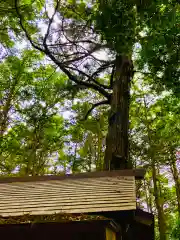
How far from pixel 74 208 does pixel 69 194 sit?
63 centimetres

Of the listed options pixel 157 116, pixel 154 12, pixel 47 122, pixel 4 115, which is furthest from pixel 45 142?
pixel 154 12

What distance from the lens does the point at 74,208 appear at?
3.49 m

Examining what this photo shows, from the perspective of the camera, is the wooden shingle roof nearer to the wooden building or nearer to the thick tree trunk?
the wooden building

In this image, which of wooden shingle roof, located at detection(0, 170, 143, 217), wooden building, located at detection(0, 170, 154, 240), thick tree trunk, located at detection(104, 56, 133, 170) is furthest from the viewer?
thick tree trunk, located at detection(104, 56, 133, 170)

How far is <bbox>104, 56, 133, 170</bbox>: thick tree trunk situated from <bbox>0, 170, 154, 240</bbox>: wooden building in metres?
1.15

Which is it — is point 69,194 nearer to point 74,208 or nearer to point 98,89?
point 74,208

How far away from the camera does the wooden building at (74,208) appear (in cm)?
331

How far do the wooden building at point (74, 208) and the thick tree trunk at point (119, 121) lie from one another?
3.76 ft

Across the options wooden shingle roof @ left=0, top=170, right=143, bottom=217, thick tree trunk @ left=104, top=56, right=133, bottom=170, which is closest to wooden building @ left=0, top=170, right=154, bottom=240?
wooden shingle roof @ left=0, top=170, right=143, bottom=217

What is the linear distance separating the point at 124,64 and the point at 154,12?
3746 mm

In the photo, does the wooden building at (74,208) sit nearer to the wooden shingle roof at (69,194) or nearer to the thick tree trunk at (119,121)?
the wooden shingle roof at (69,194)

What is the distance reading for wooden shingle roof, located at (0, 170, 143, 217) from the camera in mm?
3508

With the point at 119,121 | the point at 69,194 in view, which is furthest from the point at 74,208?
the point at 119,121

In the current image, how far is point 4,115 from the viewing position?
1240 cm
